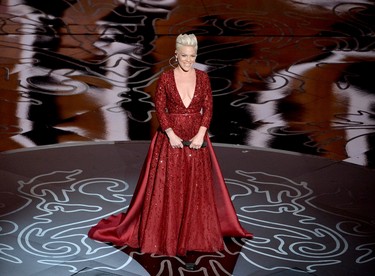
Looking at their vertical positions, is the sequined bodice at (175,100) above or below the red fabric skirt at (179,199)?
above

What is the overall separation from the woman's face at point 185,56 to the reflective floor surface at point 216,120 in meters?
1.10

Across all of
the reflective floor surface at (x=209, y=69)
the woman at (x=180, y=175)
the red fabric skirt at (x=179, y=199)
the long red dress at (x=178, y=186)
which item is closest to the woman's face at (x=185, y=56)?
the woman at (x=180, y=175)

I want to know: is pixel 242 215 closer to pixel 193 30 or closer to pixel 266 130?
pixel 266 130

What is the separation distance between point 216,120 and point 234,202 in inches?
71.5

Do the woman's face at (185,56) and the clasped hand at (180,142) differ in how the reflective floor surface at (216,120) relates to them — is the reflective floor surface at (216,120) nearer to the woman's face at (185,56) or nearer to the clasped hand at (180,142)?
the clasped hand at (180,142)

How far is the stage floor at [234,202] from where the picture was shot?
4645mm

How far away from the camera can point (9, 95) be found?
7.94m

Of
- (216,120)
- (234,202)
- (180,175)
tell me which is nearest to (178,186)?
(180,175)

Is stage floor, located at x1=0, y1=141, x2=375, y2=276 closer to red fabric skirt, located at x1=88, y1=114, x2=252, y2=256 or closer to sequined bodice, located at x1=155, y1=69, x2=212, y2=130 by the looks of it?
red fabric skirt, located at x1=88, y1=114, x2=252, y2=256

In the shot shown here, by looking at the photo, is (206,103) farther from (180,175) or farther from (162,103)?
(180,175)

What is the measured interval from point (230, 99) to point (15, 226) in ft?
10.9

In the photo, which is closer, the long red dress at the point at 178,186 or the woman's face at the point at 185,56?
the woman's face at the point at 185,56

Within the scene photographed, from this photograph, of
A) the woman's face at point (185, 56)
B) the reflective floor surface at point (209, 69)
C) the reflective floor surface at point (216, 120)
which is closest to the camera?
the woman's face at point (185, 56)

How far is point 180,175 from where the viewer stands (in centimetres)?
473
